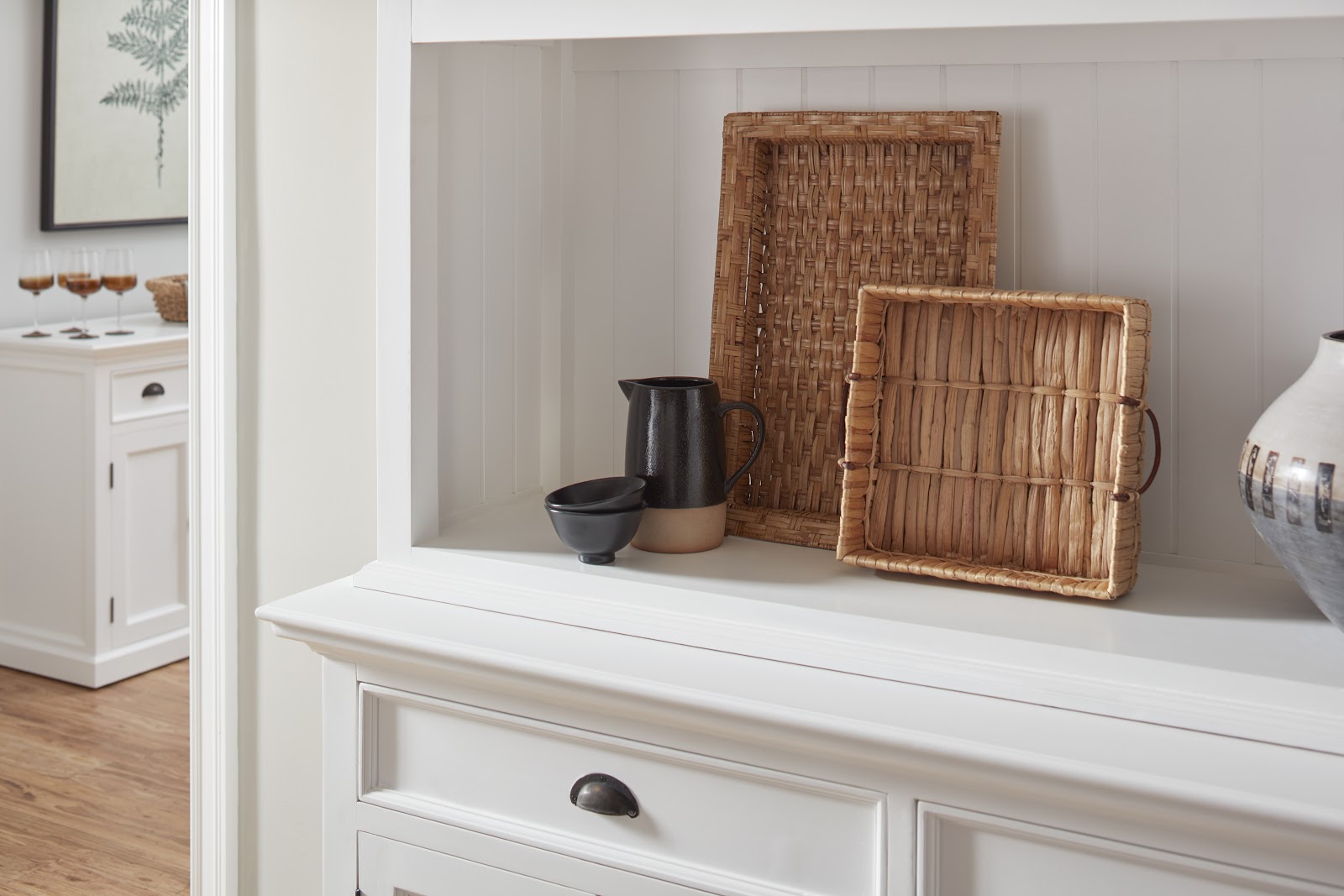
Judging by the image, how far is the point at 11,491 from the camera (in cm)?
341

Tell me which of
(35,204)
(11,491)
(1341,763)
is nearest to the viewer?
(1341,763)

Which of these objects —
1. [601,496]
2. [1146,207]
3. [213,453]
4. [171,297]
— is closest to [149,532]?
[171,297]

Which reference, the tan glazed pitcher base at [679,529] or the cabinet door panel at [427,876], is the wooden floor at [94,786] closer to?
the cabinet door panel at [427,876]

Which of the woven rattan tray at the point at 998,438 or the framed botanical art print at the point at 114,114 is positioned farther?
the framed botanical art print at the point at 114,114

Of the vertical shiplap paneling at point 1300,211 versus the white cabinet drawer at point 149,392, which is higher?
the vertical shiplap paneling at point 1300,211

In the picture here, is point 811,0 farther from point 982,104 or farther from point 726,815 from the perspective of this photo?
point 726,815

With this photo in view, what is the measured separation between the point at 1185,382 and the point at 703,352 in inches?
21.3

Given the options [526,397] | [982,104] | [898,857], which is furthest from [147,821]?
[982,104]

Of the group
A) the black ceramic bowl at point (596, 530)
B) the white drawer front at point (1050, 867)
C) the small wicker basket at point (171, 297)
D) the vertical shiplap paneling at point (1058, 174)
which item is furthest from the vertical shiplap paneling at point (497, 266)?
the small wicker basket at point (171, 297)

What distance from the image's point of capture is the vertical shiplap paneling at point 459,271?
1.31m

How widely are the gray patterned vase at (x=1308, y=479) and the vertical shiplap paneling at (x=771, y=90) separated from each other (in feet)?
2.05

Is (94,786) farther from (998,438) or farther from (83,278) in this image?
(998,438)

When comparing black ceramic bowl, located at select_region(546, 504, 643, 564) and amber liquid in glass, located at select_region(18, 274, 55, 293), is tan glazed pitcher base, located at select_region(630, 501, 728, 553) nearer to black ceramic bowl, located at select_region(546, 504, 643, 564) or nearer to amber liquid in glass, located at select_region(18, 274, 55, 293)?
black ceramic bowl, located at select_region(546, 504, 643, 564)

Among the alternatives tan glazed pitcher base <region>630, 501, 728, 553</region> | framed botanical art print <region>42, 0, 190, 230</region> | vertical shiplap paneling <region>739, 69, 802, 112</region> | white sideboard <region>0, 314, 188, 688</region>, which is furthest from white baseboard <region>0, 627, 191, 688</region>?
vertical shiplap paneling <region>739, 69, 802, 112</region>
